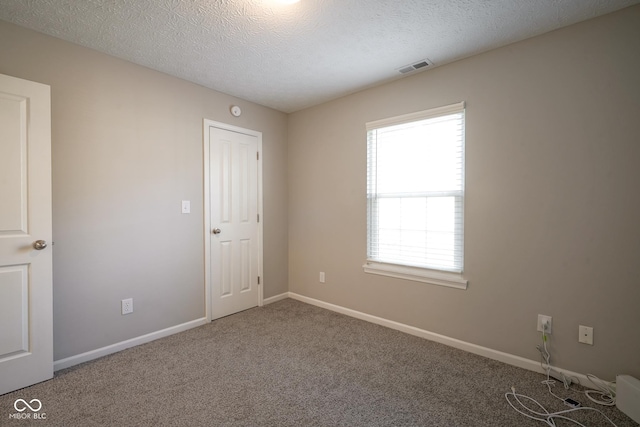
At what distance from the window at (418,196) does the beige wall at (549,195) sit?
4.0 inches

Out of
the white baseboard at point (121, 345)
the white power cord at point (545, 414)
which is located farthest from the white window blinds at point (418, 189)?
the white baseboard at point (121, 345)

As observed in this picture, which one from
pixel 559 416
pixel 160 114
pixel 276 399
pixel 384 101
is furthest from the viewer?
pixel 384 101

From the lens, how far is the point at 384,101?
3.05 metres

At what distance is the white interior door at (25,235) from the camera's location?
75.6 inches

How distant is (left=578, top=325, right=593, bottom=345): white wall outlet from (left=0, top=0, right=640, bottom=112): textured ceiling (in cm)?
213

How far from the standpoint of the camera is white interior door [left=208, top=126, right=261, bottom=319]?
10.6 ft

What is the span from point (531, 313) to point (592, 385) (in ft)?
1.73

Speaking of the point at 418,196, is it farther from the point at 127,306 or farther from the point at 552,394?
the point at 127,306

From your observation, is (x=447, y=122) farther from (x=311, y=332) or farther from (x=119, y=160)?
(x=119, y=160)

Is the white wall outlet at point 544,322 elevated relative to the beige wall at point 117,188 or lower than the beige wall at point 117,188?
lower

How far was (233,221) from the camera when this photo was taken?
3430mm

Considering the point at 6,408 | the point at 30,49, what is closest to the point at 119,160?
the point at 30,49

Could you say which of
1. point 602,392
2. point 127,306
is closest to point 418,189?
point 602,392

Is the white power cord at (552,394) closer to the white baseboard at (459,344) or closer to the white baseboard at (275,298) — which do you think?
the white baseboard at (459,344)
